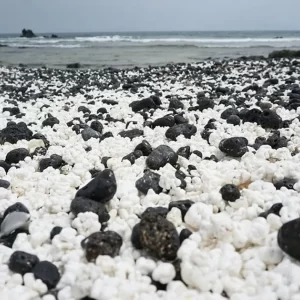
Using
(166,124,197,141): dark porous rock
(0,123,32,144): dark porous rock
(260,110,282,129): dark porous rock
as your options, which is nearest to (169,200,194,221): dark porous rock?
(166,124,197,141): dark porous rock

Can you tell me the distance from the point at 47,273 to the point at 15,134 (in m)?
3.17

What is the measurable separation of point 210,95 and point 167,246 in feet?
19.5

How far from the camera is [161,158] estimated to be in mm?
3457

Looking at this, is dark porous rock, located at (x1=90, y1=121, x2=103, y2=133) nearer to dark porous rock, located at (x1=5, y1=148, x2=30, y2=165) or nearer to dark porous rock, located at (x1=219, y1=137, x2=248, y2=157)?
dark porous rock, located at (x1=5, y1=148, x2=30, y2=165)

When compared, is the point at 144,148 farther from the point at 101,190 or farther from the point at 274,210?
the point at 274,210

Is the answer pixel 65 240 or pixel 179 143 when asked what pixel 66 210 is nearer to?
pixel 65 240

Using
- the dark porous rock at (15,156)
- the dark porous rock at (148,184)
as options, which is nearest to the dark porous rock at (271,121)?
the dark porous rock at (148,184)

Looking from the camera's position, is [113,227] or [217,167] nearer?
[113,227]

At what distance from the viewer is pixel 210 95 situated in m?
7.64

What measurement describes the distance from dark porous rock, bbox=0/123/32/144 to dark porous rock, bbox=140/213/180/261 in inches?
120

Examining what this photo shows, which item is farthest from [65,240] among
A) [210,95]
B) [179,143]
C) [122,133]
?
[210,95]

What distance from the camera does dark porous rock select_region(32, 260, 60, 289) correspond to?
196 centimetres

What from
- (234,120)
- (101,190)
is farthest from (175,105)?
(101,190)

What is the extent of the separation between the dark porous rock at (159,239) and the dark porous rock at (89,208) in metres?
0.44
